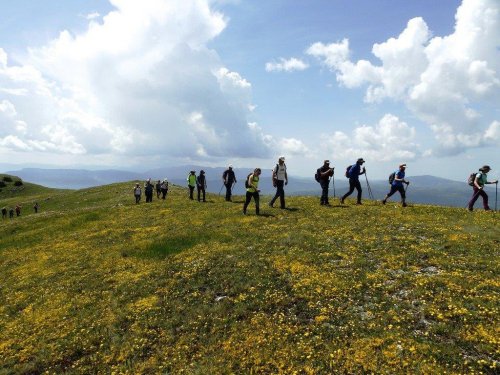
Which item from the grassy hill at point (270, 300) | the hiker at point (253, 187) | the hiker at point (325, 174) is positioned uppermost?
the hiker at point (325, 174)

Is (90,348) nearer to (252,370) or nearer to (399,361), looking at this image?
(252,370)

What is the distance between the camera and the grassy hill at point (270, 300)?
7.78m

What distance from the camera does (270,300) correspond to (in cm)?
1094

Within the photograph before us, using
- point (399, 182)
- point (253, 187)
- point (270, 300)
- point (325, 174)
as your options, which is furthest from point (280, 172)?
point (270, 300)

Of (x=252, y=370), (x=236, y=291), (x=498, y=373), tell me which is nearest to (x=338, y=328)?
(x=252, y=370)

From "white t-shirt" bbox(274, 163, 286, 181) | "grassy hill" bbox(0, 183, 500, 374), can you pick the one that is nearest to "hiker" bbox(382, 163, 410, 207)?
"grassy hill" bbox(0, 183, 500, 374)

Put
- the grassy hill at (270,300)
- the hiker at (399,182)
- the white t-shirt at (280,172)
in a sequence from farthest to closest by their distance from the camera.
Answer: the white t-shirt at (280,172) < the hiker at (399,182) < the grassy hill at (270,300)

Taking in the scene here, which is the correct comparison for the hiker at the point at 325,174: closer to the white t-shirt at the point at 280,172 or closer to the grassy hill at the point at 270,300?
the white t-shirt at the point at 280,172

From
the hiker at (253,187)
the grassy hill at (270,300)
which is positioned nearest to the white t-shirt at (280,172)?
the hiker at (253,187)

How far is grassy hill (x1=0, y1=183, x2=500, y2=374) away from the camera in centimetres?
778

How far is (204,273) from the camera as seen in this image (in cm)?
1405

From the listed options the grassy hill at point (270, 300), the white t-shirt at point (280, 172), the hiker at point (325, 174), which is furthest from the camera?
the hiker at point (325, 174)

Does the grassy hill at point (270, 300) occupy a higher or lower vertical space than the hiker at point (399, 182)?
lower

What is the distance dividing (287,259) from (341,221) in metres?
7.68
